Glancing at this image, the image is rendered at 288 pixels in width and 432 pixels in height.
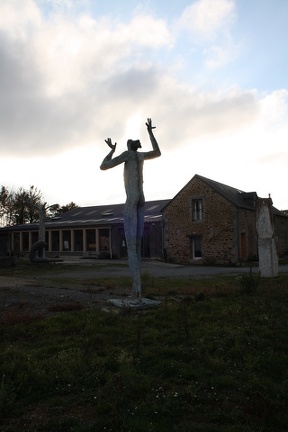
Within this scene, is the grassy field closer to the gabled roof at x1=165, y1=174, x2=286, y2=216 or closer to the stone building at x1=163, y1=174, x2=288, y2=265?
the stone building at x1=163, y1=174, x2=288, y2=265

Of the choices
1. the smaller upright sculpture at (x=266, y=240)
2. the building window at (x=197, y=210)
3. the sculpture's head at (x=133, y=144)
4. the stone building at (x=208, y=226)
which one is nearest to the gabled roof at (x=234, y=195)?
the stone building at (x=208, y=226)

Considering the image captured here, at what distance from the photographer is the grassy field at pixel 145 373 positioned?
9.11 ft

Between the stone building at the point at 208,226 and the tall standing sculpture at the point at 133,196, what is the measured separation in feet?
62.6

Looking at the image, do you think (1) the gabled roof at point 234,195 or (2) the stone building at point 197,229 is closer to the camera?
(2) the stone building at point 197,229

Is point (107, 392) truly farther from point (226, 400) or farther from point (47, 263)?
point (47, 263)

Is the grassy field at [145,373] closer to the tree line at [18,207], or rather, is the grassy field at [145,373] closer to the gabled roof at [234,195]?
the gabled roof at [234,195]

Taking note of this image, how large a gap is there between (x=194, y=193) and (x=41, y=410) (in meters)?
25.0

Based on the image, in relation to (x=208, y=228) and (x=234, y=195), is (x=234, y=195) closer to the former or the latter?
(x=234, y=195)

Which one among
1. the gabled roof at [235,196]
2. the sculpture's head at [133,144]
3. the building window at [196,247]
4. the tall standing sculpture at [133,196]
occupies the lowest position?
the building window at [196,247]

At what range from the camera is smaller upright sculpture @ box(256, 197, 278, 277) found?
523 inches

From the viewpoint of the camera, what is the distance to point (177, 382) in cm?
345

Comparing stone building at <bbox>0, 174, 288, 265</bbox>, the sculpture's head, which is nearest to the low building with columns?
stone building at <bbox>0, 174, 288, 265</bbox>

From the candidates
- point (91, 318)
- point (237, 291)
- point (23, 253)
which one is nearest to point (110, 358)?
point (91, 318)

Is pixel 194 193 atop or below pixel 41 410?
atop
